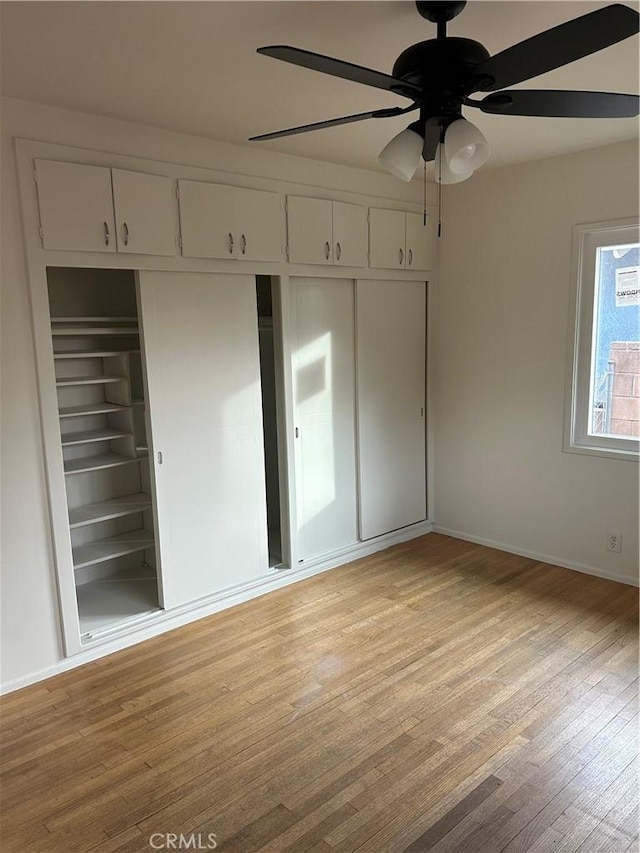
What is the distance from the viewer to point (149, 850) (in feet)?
6.54

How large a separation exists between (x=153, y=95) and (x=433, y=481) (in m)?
3.28

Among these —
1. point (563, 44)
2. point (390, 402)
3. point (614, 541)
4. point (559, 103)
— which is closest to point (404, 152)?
point (559, 103)

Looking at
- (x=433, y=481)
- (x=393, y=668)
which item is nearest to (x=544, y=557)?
(x=433, y=481)

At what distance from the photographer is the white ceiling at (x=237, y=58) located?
1904 mm

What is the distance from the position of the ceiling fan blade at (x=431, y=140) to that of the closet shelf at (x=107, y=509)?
242 cm

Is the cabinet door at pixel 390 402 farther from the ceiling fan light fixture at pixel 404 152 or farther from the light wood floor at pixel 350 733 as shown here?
the ceiling fan light fixture at pixel 404 152

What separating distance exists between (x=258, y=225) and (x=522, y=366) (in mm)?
1962

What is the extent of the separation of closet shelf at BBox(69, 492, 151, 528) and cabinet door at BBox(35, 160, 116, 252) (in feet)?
4.58

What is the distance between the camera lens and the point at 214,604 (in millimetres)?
3617

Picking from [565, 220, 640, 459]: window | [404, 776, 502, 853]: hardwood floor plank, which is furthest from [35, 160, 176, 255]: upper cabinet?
[404, 776, 502, 853]: hardwood floor plank

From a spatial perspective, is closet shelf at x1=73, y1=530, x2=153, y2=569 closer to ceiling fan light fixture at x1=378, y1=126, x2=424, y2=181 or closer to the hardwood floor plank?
A: the hardwood floor plank

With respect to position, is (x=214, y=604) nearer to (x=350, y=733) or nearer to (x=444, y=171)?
(x=350, y=733)

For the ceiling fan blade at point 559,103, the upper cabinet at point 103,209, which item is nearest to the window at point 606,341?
the ceiling fan blade at point 559,103

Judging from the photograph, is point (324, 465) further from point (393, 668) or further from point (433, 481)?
point (393, 668)
